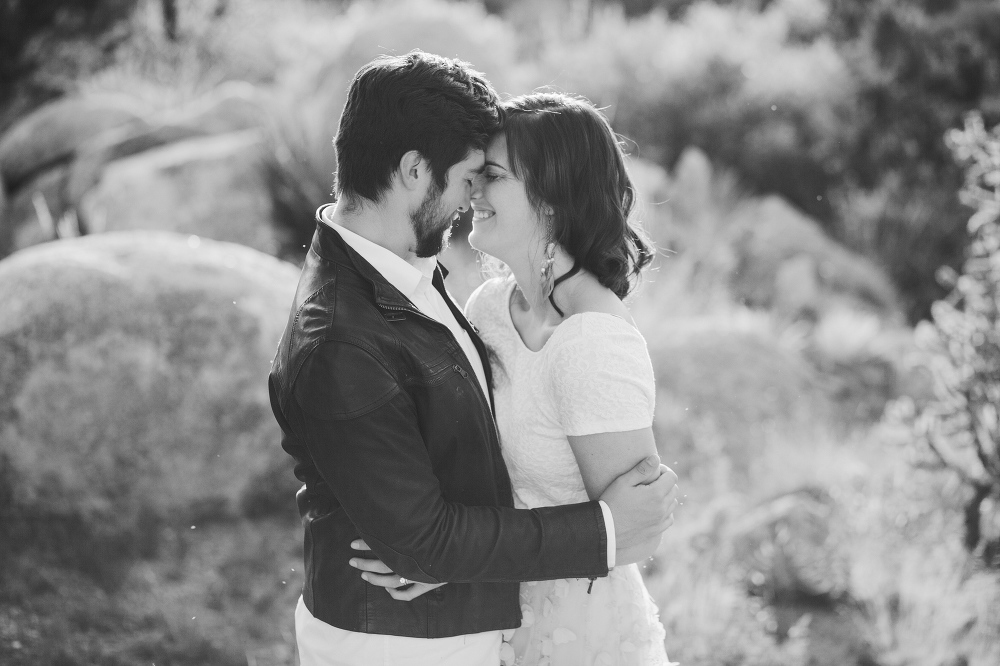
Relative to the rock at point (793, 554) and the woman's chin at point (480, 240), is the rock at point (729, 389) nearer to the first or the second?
the rock at point (793, 554)

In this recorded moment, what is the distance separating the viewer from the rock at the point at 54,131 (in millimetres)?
8711

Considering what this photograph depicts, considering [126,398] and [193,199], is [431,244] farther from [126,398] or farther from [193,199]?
[193,199]

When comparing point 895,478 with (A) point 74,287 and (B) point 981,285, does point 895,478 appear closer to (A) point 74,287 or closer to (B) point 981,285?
(B) point 981,285

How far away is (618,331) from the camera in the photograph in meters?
2.20

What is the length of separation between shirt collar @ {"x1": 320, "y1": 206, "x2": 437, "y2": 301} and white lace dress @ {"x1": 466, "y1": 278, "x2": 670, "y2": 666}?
41 centimetres

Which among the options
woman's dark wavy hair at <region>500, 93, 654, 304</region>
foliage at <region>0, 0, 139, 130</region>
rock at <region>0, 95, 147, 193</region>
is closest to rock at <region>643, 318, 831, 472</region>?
woman's dark wavy hair at <region>500, 93, 654, 304</region>

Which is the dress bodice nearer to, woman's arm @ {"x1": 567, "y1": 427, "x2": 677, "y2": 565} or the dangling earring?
woman's arm @ {"x1": 567, "y1": 427, "x2": 677, "y2": 565}

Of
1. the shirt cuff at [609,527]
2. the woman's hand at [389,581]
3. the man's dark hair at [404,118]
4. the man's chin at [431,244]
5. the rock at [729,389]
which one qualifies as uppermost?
the man's dark hair at [404,118]

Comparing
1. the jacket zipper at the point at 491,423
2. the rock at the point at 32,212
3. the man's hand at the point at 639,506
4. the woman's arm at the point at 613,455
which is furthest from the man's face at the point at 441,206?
the rock at the point at 32,212

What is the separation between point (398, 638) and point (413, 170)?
112 cm

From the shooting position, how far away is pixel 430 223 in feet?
7.06

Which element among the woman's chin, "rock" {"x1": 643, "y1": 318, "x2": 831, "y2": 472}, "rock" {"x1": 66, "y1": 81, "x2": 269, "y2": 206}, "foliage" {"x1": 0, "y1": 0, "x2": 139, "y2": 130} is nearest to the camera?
the woman's chin

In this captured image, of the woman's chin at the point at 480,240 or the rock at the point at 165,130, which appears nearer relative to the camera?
the woman's chin at the point at 480,240

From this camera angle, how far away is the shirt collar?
6.75ft
